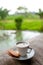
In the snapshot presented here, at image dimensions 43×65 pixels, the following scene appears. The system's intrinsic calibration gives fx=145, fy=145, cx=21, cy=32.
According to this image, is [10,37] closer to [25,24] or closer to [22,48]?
[25,24]

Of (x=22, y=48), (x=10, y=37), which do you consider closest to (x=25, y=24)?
(x=10, y=37)

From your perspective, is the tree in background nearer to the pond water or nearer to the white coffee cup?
the pond water

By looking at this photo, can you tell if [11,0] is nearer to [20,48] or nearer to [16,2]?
[16,2]

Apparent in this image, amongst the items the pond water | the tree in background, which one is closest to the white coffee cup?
the tree in background

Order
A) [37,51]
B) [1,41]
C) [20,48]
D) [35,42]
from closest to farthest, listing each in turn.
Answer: [20,48], [37,51], [35,42], [1,41]

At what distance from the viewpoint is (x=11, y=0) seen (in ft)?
5.62

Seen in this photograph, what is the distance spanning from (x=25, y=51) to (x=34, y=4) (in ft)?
4.62

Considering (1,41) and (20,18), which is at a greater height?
(20,18)

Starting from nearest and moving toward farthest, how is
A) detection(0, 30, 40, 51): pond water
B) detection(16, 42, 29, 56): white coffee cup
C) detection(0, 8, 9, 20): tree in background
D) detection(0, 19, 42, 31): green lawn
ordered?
detection(16, 42, 29, 56): white coffee cup
detection(0, 8, 9, 20): tree in background
detection(0, 19, 42, 31): green lawn
detection(0, 30, 40, 51): pond water

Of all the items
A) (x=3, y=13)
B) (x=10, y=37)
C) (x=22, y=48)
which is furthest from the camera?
(x=10, y=37)

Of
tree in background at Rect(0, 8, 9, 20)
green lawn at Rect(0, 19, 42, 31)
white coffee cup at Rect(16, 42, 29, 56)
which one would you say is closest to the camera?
white coffee cup at Rect(16, 42, 29, 56)

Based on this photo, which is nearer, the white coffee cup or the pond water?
the white coffee cup

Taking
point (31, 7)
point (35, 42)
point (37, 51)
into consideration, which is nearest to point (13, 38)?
point (31, 7)

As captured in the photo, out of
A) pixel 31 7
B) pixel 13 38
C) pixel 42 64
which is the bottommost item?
pixel 13 38
